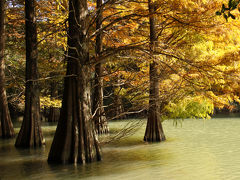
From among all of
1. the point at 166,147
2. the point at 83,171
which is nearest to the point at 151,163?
the point at 83,171

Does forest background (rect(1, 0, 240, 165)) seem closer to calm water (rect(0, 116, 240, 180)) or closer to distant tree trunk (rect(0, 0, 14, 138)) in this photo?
calm water (rect(0, 116, 240, 180))

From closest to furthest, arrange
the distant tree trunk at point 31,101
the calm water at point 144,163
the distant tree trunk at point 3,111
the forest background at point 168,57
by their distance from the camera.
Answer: the calm water at point 144,163 → the forest background at point 168,57 → the distant tree trunk at point 31,101 → the distant tree trunk at point 3,111

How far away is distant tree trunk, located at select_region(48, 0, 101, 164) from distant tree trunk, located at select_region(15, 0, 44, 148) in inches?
122

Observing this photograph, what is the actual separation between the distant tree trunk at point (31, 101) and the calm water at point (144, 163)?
459 millimetres

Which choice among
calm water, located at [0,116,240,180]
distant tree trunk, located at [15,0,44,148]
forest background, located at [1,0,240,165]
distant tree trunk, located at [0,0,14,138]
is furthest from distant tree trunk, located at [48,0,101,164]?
distant tree trunk, located at [0,0,14,138]

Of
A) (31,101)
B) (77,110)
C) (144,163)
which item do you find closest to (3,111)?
(31,101)

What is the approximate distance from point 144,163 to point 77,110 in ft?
6.48

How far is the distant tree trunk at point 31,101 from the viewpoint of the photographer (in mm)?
10836

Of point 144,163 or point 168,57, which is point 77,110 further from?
point 168,57

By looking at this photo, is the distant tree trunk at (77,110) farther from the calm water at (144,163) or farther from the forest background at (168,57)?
the calm water at (144,163)

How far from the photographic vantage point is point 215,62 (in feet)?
34.4

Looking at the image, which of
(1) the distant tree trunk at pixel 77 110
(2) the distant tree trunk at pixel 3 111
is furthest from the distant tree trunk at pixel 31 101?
(2) the distant tree trunk at pixel 3 111

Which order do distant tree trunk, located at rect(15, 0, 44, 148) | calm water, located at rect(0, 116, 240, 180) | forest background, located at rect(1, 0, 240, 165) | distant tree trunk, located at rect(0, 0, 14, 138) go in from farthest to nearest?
distant tree trunk, located at rect(0, 0, 14, 138), distant tree trunk, located at rect(15, 0, 44, 148), forest background, located at rect(1, 0, 240, 165), calm water, located at rect(0, 116, 240, 180)

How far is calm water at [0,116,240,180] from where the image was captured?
21.9ft
